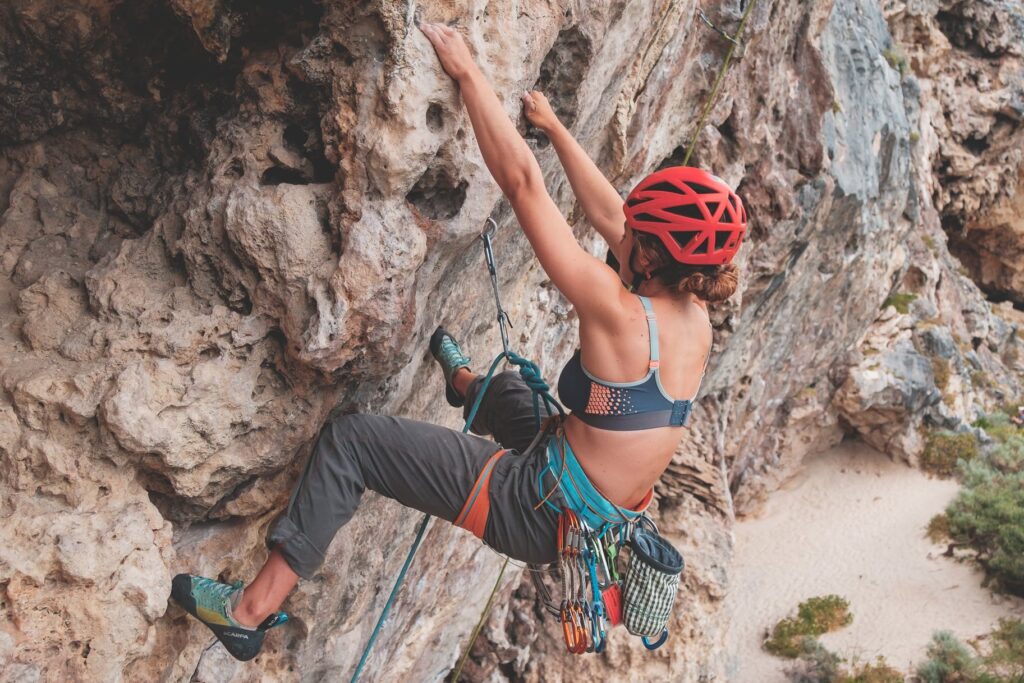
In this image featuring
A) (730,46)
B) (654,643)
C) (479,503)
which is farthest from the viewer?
(730,46)

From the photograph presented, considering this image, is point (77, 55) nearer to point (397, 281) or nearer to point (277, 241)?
point (277, 241)

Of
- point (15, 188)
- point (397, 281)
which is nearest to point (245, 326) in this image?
point (397, 281)

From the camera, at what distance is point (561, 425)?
3535 millimetres

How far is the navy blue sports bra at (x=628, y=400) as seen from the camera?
10.3ft

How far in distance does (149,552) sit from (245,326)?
2.84 ft

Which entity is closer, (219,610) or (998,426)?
(219,610)

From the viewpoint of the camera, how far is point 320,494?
3.12 m

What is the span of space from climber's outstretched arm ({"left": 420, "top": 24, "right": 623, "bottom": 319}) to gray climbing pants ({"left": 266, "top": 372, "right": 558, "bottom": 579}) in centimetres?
81

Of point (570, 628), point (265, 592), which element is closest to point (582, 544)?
point (570, 628)

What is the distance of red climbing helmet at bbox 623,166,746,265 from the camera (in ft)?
10.1

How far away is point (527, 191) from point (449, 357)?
122cm

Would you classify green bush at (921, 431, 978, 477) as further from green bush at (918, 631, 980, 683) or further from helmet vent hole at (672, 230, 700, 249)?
helmet vent hole at (672, 230, 700, 249)

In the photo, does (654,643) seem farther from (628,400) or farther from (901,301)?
(901,301)

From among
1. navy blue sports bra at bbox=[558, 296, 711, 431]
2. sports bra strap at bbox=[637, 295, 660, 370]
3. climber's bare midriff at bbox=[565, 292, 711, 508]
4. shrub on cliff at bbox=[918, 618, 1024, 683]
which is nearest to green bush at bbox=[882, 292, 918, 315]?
shrub on cliff at bbox=[918, 618, 1024, 683]
